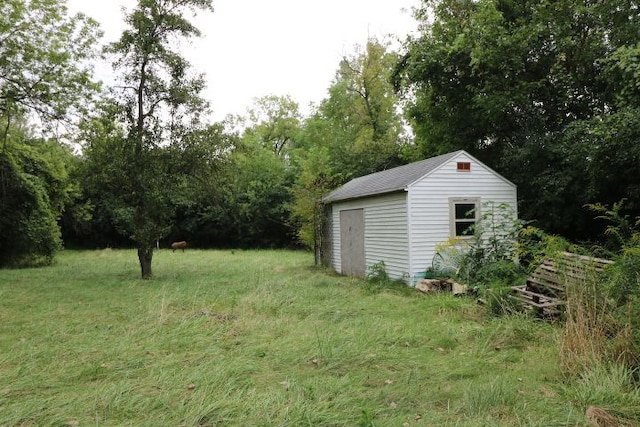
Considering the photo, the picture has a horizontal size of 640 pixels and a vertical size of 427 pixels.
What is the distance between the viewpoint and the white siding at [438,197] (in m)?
11.3

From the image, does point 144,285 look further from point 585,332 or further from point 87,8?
point 585,332

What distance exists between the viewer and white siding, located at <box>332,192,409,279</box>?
453 inches

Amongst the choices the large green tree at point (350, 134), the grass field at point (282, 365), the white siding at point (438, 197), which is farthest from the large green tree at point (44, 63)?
the white siding at point (438, 197)

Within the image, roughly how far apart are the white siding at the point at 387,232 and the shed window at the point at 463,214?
1.27m

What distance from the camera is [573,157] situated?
39.5 feet

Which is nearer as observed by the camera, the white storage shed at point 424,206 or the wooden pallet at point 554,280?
the wooden pallet at point 554,280

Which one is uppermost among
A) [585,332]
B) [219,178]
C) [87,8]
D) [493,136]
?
[87,8]

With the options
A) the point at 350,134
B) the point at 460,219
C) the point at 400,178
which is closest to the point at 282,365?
the point at 460,219

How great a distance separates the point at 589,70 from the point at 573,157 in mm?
4490

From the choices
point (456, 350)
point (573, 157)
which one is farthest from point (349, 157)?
point (456, 350)

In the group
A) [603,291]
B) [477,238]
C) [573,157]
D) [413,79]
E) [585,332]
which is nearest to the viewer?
[585,332]

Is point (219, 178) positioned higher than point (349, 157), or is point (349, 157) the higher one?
point (349, 157)

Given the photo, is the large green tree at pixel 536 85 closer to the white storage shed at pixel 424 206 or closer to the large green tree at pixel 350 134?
the white storage shed at pixel 424 206

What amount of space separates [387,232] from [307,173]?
24.2ft
